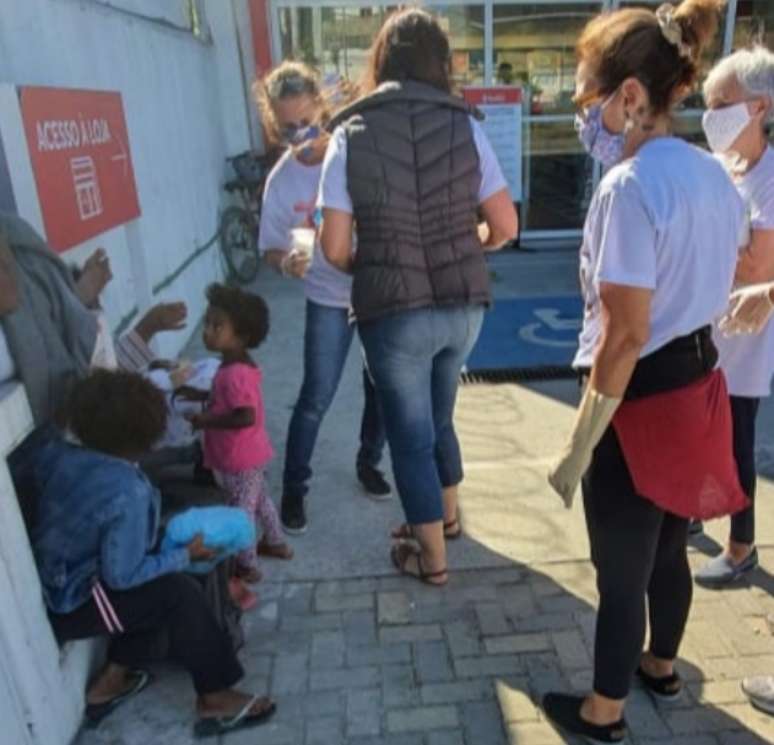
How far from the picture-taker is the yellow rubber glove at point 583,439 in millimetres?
1642

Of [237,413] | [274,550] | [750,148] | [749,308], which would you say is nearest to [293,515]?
[274,550]

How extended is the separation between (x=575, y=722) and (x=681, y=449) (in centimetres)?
88

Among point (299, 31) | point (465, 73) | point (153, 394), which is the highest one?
point (299, 31)

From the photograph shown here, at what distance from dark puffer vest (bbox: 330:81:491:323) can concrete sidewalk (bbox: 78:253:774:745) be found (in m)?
1.06

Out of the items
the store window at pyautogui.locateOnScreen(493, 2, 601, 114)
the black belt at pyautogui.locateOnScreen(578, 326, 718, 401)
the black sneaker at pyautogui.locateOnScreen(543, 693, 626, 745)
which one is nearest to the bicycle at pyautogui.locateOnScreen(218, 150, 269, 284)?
the store window at pyautogui.locateOnScreen(493, 2, 601, 114)

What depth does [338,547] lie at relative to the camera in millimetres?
2922

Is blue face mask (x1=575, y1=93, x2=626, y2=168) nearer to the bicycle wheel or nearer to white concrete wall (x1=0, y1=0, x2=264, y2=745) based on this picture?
white concrete wall (x1=0, y1=0, x2=264, y2=745)

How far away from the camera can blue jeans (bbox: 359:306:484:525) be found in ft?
7.54

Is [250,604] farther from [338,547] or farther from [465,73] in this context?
[465,73]

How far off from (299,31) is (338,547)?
→ 663 cm

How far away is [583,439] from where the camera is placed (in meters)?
1.68

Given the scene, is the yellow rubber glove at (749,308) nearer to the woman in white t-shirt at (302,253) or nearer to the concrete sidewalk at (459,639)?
the concrete sidewalk at (459,639)

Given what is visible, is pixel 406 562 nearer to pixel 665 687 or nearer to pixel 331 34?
pixel 665 687

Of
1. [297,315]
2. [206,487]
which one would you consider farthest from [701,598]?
[297,315]
